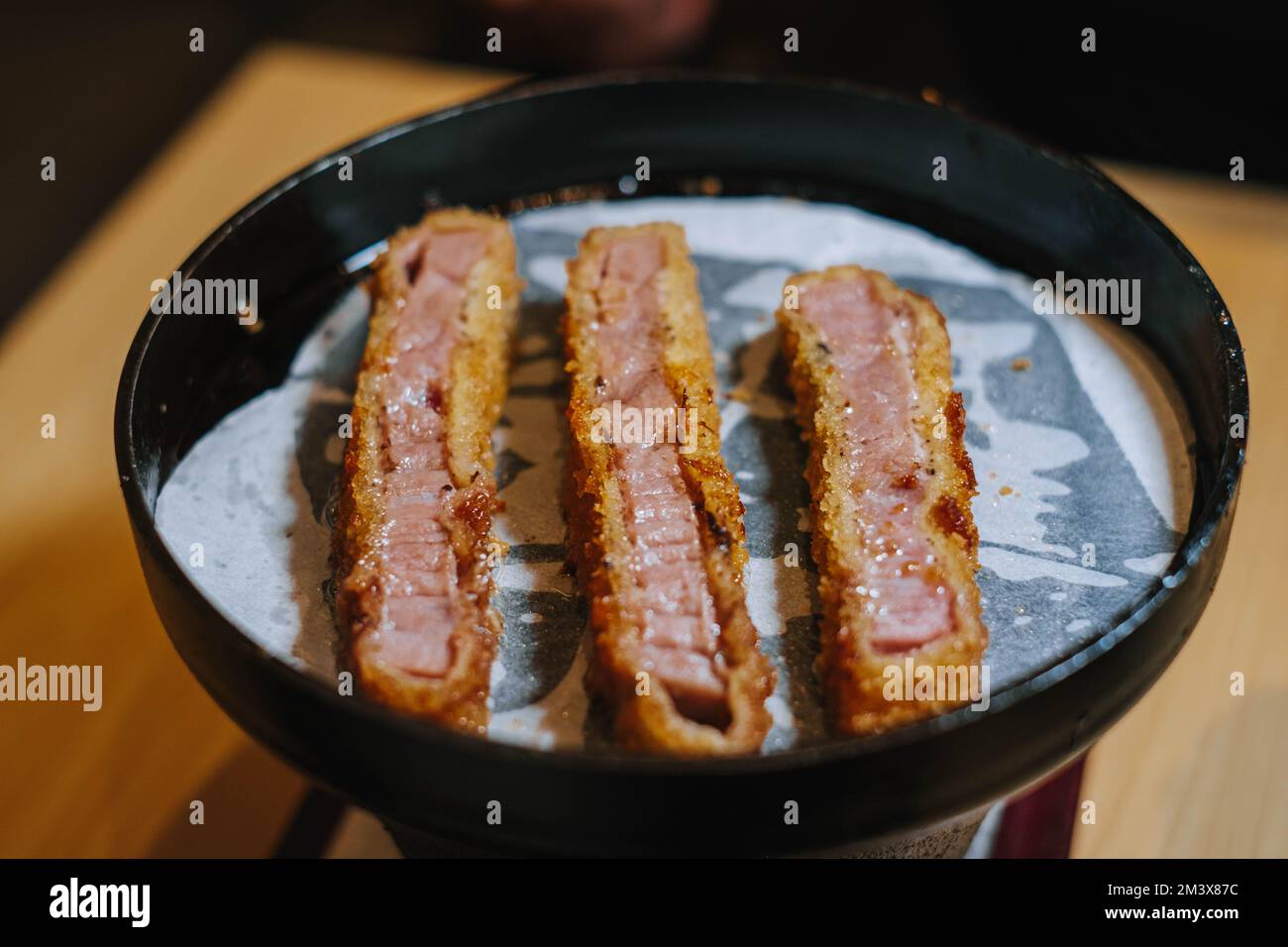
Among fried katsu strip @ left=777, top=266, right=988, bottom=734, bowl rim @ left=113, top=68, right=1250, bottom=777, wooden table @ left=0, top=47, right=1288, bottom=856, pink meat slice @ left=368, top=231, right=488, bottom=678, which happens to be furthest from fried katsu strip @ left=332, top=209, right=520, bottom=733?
wooden table @ left=0, top=47, right=1288, bottom=856

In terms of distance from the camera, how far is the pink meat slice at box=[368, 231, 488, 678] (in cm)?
136

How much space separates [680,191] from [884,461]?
0.71 meters

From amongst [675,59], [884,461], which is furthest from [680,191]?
[675,59]

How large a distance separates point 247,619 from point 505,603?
0.29 meters

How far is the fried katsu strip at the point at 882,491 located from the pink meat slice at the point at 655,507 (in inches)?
5.9

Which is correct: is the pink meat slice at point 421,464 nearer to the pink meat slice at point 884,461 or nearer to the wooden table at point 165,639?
the pink meat slice at point 884,461

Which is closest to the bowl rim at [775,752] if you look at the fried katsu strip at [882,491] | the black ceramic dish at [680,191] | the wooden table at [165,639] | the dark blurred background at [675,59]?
the black ceramic dish at [680,191]

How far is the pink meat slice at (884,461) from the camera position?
53.3 inches

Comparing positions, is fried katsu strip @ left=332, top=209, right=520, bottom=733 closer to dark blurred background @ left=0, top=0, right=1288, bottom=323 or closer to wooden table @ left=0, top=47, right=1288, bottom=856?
wooden table @ left=0, top=47, right=1288, bottom=856

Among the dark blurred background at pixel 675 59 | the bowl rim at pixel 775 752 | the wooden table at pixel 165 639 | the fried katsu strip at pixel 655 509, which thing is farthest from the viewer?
the dark blurred background at pixel 675 59

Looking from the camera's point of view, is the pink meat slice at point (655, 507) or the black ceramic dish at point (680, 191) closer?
the black ceramic dish at point (680, 191)

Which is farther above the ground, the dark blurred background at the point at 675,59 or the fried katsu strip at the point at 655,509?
the dark blurred background at the point at 675,59

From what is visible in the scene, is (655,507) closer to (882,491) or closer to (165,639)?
(882,491)

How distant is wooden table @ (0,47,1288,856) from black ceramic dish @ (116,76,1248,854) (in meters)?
0.57
